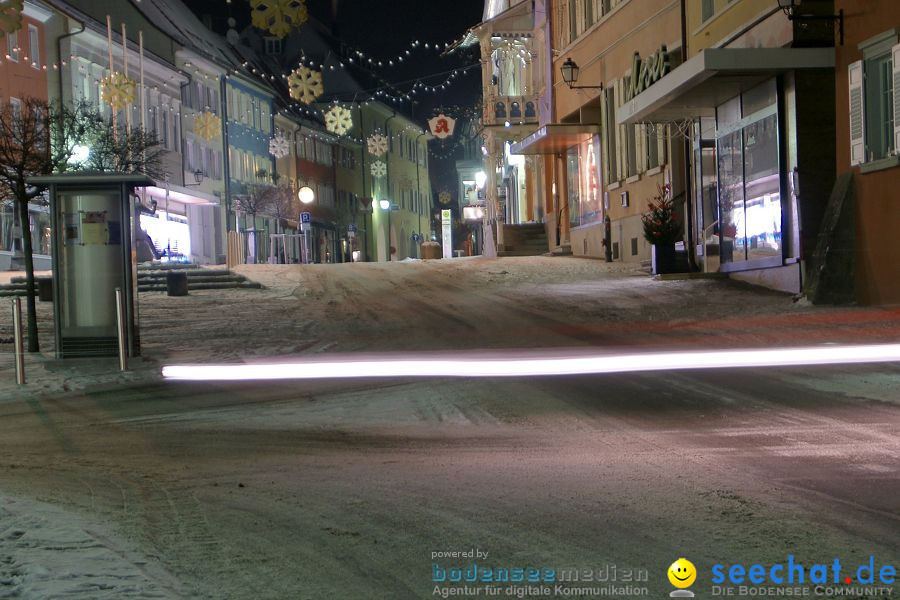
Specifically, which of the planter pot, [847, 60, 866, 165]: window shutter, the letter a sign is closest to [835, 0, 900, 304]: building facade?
[847, 60, 866, 165]: window shutter

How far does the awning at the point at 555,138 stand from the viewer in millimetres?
39250

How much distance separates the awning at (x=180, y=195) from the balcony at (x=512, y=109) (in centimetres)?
1317

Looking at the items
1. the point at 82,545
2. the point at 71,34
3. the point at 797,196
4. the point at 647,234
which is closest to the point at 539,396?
the point at 82,545

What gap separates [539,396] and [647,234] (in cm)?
1607

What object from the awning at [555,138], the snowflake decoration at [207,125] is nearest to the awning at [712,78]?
the awning at [555,138]

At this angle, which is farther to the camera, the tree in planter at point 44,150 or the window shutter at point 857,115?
the tree in planter at point 44,150

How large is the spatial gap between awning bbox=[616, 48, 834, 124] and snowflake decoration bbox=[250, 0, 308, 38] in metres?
12.4

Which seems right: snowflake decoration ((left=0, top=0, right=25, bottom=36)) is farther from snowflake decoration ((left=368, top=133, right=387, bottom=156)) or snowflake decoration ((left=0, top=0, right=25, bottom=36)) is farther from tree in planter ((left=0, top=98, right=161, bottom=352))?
snowflake decoration ((left=368, top=133, right=387, bottom=156))

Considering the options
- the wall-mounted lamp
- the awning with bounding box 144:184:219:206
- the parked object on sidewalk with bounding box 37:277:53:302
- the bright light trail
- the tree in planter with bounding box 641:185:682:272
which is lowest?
the bright light trail

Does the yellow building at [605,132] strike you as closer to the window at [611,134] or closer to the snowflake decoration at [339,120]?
the window at [611,134]

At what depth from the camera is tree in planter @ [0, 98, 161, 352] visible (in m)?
20.3

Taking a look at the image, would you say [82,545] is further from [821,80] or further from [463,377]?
[821,80]

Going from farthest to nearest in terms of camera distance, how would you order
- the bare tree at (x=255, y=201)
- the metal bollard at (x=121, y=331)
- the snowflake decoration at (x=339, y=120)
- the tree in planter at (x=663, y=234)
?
the bare tree at (x=255, y=201) < the snowflake decoration at (x=339, y=120) < the tree in planter at (x=663, y=234) < the metal bollard at (x=121, y=331)

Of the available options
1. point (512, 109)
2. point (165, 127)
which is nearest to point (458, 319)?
point (512, 109)
